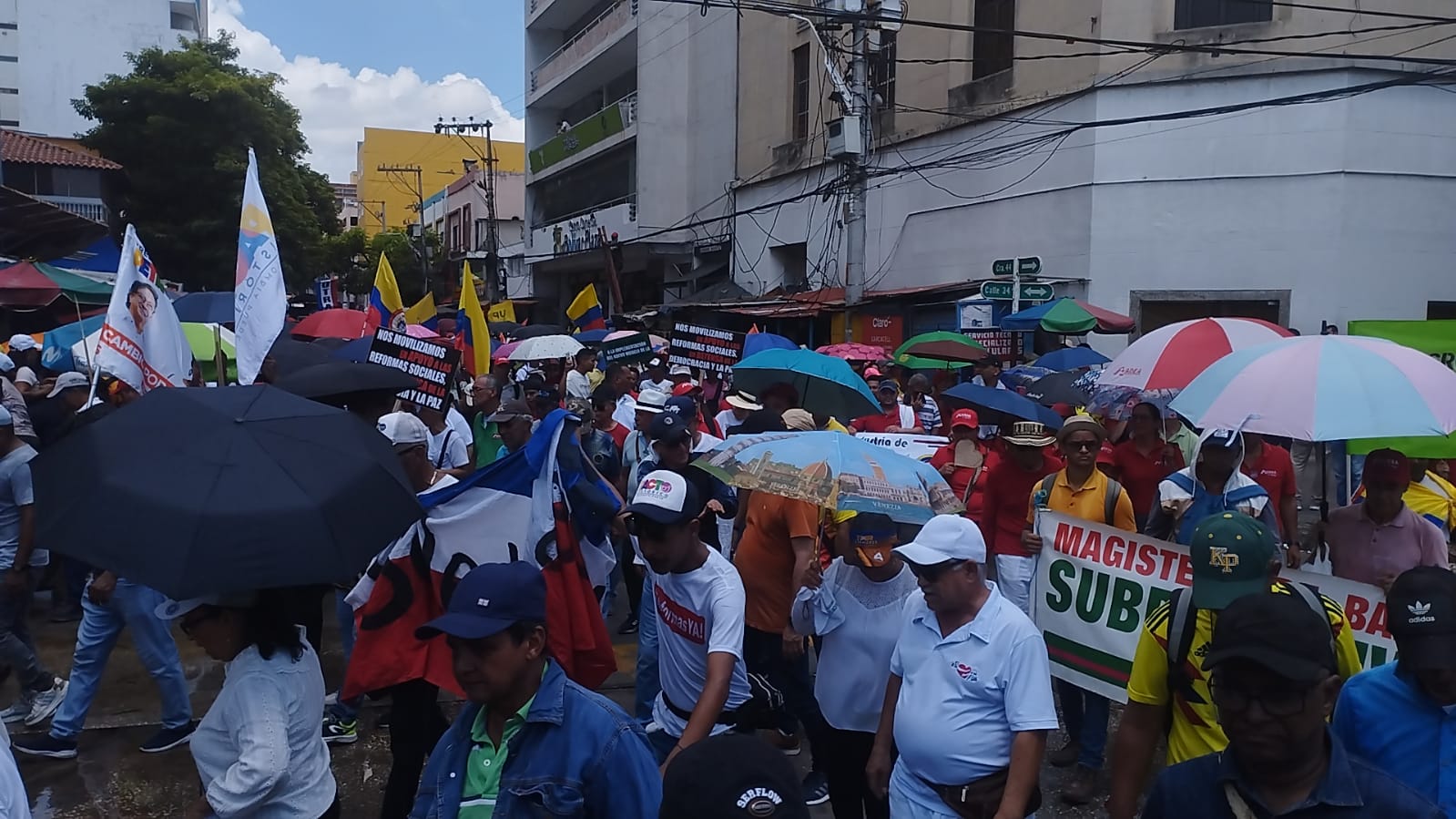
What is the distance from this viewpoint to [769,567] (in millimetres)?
4914

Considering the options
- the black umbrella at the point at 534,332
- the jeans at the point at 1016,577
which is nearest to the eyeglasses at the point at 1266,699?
the jeans at the point at 1016,577

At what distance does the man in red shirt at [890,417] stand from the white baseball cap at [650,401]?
2125 mm

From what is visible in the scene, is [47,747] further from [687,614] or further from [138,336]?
[687,614]

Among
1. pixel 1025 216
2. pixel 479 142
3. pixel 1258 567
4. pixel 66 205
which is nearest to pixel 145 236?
Result: pixel 66 205

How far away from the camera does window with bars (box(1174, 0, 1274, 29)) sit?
52.7ft

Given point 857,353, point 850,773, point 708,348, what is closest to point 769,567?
point 850,773

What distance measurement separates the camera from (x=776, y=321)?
76.4 feet

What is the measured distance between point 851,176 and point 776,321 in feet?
18.5

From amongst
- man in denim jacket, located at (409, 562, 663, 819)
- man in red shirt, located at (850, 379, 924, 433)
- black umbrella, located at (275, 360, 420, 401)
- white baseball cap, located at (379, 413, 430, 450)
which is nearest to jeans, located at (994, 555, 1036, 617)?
white baseball cap, located at (379, 413, 430, 450)

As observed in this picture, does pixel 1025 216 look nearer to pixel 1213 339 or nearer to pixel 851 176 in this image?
pixel 851 176

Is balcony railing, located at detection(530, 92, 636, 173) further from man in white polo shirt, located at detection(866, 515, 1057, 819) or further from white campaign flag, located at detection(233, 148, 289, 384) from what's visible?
man in white polo shirt, located at detection(866, 515, 1057, 819)

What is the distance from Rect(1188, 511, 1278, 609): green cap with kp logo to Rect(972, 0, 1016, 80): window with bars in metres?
16.9

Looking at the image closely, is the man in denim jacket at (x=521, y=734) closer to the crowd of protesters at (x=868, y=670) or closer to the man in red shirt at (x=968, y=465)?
the crowd of protesters at (x=868, y=670)

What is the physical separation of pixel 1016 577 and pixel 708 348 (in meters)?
4.94
